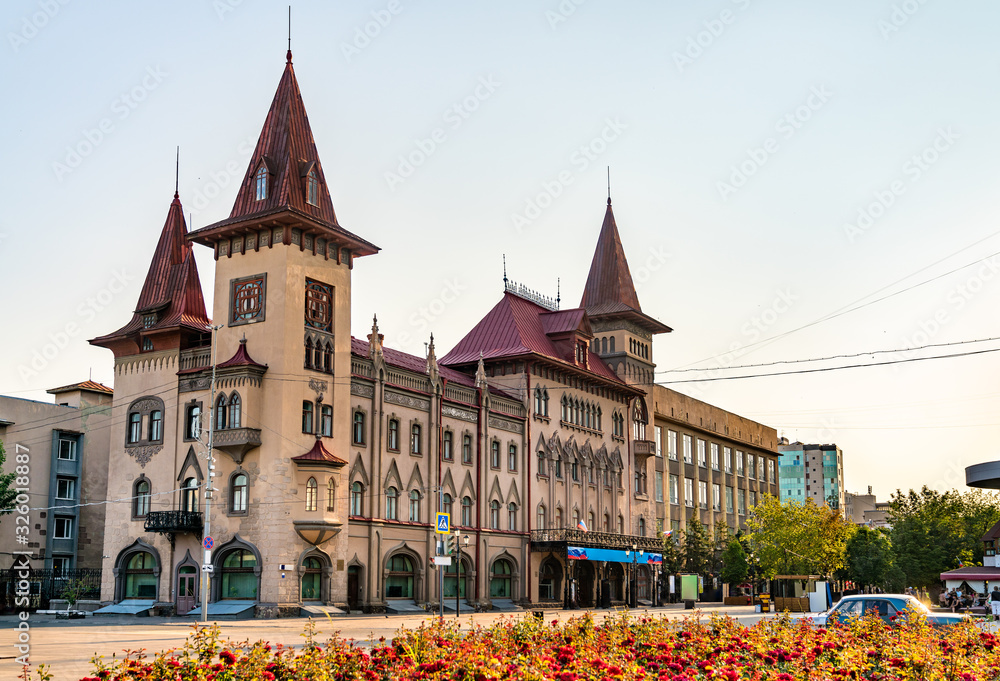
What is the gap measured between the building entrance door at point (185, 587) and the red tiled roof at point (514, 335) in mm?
22702

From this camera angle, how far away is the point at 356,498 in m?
51.0

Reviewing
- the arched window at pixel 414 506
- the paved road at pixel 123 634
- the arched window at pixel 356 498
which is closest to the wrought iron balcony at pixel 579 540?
the arched window at pixel 414 506

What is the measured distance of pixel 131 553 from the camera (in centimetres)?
5062

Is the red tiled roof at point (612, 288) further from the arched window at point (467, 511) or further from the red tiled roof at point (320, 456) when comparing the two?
the red tiled roof at point (320, 456)

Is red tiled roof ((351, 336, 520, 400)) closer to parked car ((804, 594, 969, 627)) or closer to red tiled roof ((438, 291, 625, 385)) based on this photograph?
red tiled roof ((438, 291, 625, 385))

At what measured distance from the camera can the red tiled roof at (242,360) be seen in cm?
4800

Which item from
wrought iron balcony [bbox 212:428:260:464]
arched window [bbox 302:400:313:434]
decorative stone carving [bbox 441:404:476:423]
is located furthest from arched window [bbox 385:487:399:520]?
wrought iron balcony [bbox 212:428:260:464]

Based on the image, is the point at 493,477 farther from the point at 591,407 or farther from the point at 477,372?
the point at 591,407

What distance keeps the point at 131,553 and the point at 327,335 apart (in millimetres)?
13609

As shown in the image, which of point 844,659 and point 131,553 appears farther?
point 131,553

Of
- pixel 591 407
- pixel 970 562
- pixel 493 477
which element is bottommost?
pixel 970 562

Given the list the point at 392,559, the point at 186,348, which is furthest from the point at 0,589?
the point at 392,559

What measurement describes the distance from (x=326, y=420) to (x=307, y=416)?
3.47ft

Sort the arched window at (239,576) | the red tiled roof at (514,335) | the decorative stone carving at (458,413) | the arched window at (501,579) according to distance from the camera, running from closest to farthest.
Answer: the arched window at (239,576), the decorative stone carving at (458,413), the arched window at (501,579), the red tiled roof at (514,335)
